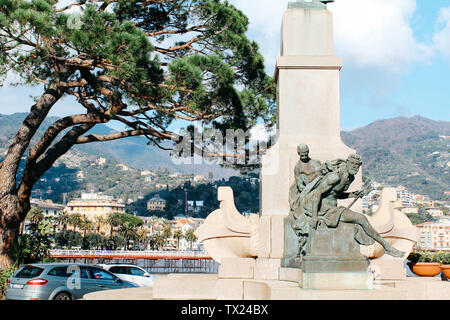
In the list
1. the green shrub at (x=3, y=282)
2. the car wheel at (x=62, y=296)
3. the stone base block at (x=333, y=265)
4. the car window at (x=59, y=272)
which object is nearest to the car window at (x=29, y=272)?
the car window at (x=59, y=272)

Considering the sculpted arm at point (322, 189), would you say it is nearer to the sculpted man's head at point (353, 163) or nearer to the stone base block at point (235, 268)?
the sculpted man's head at point (353, 163)

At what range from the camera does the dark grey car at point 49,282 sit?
11.6 metres

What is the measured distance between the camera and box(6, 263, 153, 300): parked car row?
11.6 meters

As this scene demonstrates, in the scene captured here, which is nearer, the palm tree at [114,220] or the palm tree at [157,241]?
the palm tree at [157,241]

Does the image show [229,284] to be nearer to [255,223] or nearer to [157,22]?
[255,223]

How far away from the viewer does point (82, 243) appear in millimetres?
101938

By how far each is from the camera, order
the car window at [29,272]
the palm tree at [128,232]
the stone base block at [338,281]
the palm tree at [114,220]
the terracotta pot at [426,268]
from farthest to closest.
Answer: the palm tree at [114,220], the palm tree at [128,232], the car window at [29,272], the terracotta pot at [426,268], the stone base block at [338,281]

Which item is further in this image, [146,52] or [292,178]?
[146,52]

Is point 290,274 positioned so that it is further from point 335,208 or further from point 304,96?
point 304,96

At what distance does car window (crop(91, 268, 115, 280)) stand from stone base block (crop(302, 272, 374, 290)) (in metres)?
8.27

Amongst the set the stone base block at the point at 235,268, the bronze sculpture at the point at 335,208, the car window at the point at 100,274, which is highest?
the bronze sculpture at the point at 335,208

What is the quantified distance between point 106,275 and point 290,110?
703cm

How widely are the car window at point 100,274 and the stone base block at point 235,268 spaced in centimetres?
549
